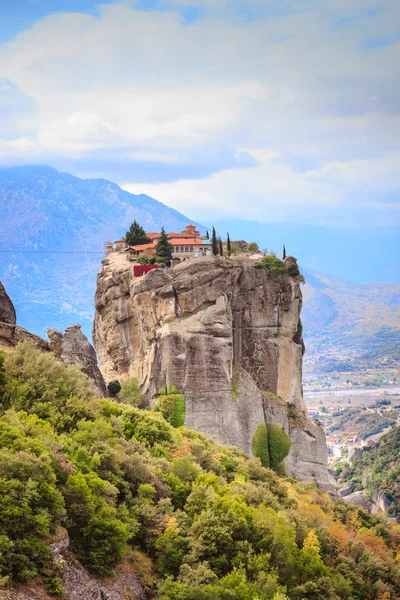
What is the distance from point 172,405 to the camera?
2277 inches

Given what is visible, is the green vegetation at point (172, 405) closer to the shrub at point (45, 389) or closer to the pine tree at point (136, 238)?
the shrub at point (45, 389)

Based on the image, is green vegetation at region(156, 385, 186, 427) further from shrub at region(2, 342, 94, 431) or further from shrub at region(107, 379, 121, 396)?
shrub at region(2, 342, 94, 431)

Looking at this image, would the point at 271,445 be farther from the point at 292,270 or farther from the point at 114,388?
the point at 292,270

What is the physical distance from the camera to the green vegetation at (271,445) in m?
61.1

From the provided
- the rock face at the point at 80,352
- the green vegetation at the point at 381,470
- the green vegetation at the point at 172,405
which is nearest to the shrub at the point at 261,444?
the green vegetation at the point at 172,405

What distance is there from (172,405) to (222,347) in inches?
206

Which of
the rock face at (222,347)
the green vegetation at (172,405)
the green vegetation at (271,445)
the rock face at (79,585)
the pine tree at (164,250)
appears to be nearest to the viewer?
the rock face at (79,585)

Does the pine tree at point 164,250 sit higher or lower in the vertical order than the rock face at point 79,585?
higher

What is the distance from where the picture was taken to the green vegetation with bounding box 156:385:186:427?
5725 cm

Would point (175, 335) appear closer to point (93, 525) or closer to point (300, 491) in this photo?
point (300, 491)

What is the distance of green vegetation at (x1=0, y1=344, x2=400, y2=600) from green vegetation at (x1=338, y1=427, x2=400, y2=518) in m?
57.9

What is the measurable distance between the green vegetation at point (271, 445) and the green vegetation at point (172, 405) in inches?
240

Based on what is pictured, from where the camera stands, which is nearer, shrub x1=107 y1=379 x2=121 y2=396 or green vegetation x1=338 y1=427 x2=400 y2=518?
shrub x1=107 y1=379 x2=121 y2=396

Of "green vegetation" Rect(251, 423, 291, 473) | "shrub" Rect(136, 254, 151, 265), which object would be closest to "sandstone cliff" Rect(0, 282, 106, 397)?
"green vegetation" Rect(251, 423, 291, 473)
